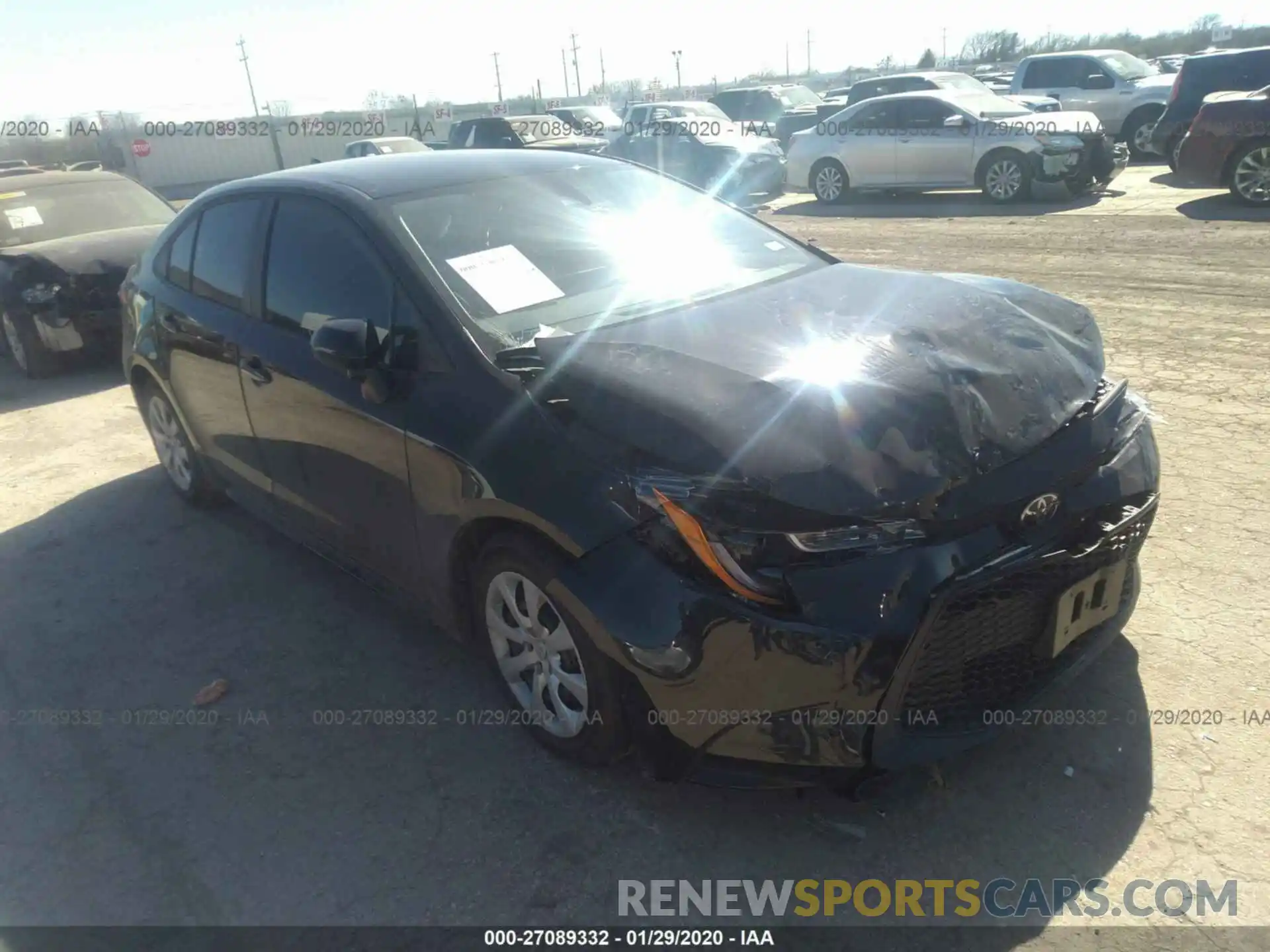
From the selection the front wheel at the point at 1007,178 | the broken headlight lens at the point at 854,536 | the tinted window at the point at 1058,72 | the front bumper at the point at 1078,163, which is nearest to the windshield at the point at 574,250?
the broken headlight lens at the point at 854,536

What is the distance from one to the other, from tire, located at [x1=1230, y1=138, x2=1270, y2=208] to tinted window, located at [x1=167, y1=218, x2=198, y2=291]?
1050 cm

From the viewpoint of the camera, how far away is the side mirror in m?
2.98

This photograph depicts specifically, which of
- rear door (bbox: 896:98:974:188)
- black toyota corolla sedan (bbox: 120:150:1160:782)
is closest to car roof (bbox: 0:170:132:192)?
black toyota corolla sedan (bbox: 120:150:1160:782)

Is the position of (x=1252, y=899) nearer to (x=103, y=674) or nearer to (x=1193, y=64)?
(x=103, y=674)

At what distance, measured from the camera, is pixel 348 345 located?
298cm

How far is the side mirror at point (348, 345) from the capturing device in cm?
298

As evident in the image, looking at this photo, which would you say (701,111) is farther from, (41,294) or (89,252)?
(41,294)

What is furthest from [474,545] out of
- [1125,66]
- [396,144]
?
[1125,66]

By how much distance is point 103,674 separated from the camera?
367 cm

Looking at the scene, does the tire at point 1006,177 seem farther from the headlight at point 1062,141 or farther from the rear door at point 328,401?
the rear door at point 328,401

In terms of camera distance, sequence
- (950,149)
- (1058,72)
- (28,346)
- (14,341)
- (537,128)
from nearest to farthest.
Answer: (28,346), (14,341), (950,149), (1058,72), (537,128)

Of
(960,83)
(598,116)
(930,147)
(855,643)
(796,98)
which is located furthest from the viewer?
(796,98)

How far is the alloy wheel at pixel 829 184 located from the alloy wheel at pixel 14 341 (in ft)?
37.2

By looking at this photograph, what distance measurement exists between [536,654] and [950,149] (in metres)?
12.6
